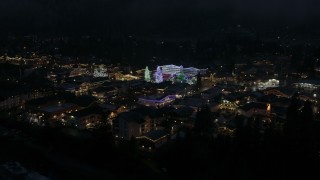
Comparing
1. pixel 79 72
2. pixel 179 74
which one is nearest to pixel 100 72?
pixel 79 72

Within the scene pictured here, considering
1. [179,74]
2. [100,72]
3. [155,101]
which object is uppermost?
[179,74]

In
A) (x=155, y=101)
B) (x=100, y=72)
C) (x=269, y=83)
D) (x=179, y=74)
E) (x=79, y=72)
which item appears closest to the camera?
(x=155, y=101)

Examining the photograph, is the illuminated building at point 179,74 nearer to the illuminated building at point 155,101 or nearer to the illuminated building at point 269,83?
the illuminated building at point 269,83

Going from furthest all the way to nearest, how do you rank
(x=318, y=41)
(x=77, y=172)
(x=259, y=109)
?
(x=318, y=41), (x=259, y=109), (x=77, y=172)

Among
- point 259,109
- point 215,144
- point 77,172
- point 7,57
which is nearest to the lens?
point 77,172

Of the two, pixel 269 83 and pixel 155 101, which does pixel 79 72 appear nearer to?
pixel 155 101

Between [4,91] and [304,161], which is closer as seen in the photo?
[304,161]

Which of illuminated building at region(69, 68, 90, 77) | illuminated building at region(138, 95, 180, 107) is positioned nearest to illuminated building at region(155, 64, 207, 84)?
illuminated building at region(69, 68, 90, 77)

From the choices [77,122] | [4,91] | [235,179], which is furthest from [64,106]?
[235,179]

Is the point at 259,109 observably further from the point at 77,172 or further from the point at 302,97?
the point at 77,172

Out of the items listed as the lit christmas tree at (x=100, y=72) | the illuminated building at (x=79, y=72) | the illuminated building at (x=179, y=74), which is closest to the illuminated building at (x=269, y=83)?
the illuminated building at (x=179, y=74)
